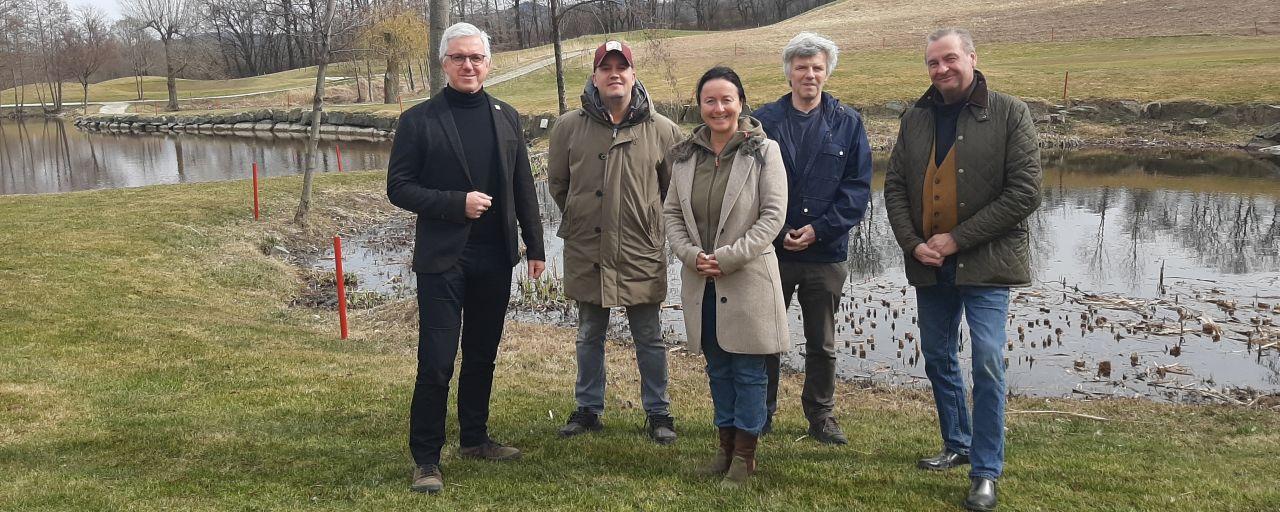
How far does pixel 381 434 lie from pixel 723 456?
214cm

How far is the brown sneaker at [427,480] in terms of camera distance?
4438 mm

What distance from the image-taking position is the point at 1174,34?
45.5 metres

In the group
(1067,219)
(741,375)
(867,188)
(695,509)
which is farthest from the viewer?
(1067,219)

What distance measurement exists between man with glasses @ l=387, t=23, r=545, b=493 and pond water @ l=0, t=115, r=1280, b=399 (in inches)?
195

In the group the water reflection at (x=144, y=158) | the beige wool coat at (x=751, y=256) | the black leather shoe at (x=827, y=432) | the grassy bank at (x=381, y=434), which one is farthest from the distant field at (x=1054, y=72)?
the beige wool coat at (x=751, y=256)

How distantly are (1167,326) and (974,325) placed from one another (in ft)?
22.4

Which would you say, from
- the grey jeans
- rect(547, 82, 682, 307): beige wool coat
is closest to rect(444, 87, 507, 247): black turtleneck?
rect(547, 82, 682, 307): beige wool coat

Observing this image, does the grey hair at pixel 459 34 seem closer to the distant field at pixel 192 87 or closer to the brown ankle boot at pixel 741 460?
the brown ankle boot at pixel 741 460

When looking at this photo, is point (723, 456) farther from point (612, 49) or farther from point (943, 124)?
point (612, 49)

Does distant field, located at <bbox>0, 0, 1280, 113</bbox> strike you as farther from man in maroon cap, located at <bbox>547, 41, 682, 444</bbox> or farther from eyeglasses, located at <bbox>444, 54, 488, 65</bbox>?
eyeglasses, located at <bbox>444, 54, 488, 65</bbox>

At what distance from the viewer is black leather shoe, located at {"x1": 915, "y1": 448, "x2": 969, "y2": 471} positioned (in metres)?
4.84

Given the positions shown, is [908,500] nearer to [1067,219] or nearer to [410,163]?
[410,163]

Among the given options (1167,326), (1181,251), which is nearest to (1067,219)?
(1181,251)

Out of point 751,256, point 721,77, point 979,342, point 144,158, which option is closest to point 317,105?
point 721,77
